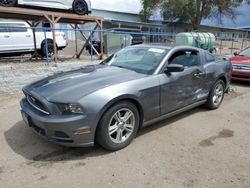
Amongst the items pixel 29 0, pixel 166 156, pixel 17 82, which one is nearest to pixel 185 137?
pixel 166 156

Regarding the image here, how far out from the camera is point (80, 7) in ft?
29.3

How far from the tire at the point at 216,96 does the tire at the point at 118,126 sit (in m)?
2.24

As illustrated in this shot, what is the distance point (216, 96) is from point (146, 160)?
2843 mm

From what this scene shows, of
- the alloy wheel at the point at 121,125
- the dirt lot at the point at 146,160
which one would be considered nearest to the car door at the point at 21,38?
the dirt lot at the point at 146,160

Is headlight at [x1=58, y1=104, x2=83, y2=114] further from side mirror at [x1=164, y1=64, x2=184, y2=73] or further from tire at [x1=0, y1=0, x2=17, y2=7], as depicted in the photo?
tire at [x1=0, y1=0, x2=17, y2=7]

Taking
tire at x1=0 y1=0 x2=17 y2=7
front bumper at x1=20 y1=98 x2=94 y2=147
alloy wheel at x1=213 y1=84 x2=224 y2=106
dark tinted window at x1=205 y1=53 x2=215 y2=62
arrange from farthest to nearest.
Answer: tire at x1=0 y1=0 x2=17 y2=7, alloy wheel at x1=213 y1=84 x2=224 y2=106, dark tinted window at x1=205 y1=53 x2=215 y2=62, front bumper at x1=20 y1=98 x2=94 y2=147

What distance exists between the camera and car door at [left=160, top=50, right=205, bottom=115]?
12.3 ft

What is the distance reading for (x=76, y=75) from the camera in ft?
11.9

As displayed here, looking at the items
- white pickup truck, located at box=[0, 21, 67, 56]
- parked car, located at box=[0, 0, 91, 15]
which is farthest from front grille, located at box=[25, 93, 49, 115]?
white pickup truck, located at box=[0, 21, 67, 56]

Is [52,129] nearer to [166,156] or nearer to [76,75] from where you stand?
[76,75]

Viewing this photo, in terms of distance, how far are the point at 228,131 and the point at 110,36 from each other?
9.60 metres

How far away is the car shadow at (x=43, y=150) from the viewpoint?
3.11 m

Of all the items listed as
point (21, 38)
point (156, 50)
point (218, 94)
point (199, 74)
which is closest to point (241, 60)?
point (218, 94)

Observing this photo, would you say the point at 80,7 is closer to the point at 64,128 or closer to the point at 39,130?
the point at 39,130
